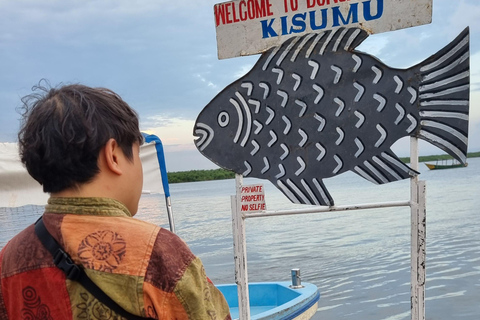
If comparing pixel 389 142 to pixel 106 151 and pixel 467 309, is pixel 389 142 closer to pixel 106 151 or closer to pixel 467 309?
pixel 106 151

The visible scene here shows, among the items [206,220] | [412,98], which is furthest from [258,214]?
[206,220]

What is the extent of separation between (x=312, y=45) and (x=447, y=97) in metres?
0.77

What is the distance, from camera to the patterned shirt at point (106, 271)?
817 mm

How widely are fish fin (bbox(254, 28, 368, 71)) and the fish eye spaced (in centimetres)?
34

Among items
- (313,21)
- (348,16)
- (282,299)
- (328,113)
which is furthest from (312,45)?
(282,299)

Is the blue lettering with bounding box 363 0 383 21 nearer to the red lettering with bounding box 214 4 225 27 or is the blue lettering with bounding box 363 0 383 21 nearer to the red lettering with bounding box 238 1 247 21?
the red lettering with bounding box 238 1 247 21

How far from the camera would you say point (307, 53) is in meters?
2.81

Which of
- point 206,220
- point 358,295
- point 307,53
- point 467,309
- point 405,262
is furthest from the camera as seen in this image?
point 206,220

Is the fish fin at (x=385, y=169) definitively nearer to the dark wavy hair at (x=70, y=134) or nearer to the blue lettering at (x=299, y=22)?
the blue lettering at (x=299, y=22)

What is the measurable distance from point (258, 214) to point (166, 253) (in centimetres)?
216

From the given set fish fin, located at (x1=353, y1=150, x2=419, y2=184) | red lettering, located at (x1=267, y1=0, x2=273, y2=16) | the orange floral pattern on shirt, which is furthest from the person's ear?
red lettering, located at (x1=267, y1=0, x2=273, y2=16)

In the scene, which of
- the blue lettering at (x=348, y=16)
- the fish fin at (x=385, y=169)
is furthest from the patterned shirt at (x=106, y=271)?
the blue lettering at (x=348, y=16)

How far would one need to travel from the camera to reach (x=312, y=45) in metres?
2.80

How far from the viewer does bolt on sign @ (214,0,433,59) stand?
8.66 feet
